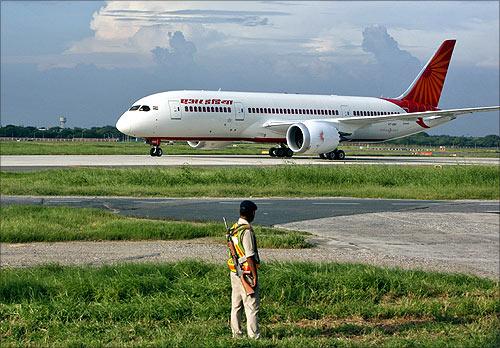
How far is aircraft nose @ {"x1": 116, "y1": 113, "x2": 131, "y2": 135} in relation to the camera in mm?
45438

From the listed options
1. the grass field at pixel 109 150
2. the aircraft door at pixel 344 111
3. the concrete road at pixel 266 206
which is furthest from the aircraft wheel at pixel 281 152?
the concrete road at pixel 266 206

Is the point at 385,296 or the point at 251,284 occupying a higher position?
the point at 251,284

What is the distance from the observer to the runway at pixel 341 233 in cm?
1395

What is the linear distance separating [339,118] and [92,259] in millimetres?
39488

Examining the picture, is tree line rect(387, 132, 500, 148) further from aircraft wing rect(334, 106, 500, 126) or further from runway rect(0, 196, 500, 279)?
runway rect(0, 196, 500, 279)

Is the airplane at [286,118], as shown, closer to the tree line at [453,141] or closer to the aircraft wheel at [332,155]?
the aircraft wheel at [332,155]

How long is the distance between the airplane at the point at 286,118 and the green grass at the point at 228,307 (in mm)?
33411

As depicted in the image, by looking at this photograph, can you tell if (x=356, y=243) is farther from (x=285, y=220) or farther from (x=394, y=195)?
(x=394, y=195)

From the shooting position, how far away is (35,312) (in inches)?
379

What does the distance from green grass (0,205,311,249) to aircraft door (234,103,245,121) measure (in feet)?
94.4

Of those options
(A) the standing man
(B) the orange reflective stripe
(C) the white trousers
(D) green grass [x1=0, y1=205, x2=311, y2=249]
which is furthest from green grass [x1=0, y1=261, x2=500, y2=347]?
(D) green grass [x1=0, y1=205, x2=311, y2=249]

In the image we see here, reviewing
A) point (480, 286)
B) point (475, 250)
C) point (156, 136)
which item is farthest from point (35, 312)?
point (156, 136)

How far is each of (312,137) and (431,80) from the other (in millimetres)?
14671

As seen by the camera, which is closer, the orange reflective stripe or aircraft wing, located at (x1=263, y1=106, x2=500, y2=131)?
the orange reflective stripe
